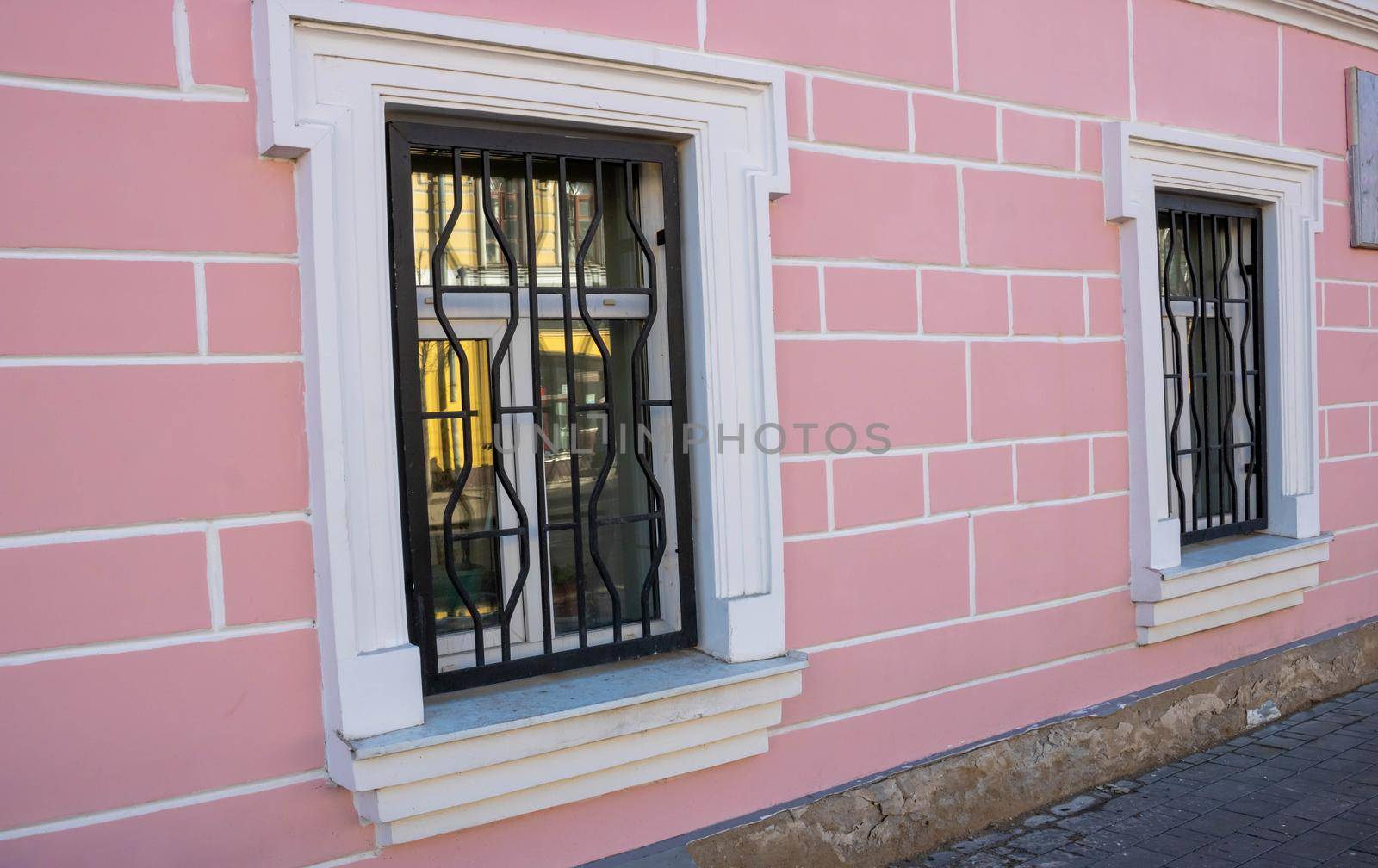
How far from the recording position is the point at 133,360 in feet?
8.25

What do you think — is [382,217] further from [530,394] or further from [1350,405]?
[1350,405]

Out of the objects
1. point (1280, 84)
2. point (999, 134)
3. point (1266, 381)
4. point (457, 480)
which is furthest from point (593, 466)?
point (1280, 84)

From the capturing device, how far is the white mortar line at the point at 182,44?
2.56 m

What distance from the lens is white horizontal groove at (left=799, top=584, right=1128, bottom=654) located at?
3724mm

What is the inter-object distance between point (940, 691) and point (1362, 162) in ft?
13.7

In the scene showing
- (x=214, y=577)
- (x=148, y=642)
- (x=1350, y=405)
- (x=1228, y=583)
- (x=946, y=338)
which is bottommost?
(x=1228, y=583)

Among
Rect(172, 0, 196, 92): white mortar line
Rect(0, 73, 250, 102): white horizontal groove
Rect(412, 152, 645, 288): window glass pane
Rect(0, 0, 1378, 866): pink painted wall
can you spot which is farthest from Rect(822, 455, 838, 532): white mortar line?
Rect(172, 0, 196, 92): white mortar line

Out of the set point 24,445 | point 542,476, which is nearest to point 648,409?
point 542,476

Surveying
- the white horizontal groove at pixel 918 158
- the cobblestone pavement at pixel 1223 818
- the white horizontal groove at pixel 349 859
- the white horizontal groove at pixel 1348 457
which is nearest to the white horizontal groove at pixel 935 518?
the cobblestone pavement at pixel 1223 818

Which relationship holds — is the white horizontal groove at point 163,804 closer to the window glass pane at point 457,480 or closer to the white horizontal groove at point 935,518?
the window glass pane at point 457,480

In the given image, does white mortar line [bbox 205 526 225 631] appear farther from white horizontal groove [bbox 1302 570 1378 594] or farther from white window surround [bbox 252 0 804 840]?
white horizontal groove [bbox 1302 570 1378 594]

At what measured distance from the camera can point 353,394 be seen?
2.72 m

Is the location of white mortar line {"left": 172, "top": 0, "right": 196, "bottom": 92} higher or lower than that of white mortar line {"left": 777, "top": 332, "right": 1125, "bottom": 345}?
higher

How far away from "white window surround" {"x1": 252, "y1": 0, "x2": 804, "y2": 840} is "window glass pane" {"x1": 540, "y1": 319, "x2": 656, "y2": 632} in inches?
8.1
